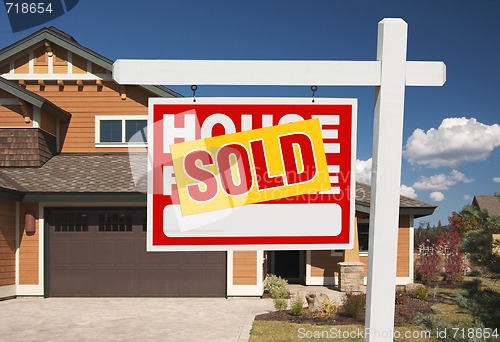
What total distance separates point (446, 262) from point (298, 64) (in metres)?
17.5

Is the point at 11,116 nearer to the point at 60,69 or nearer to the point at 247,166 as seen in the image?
the point at 60,69

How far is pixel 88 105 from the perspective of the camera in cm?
1545

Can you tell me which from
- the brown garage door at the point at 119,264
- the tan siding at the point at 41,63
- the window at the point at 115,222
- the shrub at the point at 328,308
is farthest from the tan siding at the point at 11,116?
the shrub at the point at 328,308

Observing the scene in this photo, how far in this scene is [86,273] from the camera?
44.8ft

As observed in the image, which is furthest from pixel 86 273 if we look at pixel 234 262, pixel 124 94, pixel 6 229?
pixel 124 94

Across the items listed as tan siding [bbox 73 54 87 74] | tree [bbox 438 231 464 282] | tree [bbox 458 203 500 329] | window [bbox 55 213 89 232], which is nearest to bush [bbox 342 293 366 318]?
tree [bbox 458 203 500 329]

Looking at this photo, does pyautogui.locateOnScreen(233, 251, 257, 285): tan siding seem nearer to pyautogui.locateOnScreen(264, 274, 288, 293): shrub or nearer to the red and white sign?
pyautogui.locateOnScreen(264, 274, 288, 293): shrub

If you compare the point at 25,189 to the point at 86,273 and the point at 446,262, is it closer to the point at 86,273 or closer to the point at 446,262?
the point at 86,273

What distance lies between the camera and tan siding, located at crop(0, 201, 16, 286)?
42.8 ft

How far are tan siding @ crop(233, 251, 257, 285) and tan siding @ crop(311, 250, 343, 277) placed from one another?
436 cm

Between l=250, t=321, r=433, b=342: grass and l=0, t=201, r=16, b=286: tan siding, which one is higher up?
l=0, t=201, r=16, b=286: tan siding

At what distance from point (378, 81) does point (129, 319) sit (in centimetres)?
992

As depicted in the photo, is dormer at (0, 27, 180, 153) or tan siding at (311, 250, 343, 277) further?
tan siding at (311, 250, 343, 277)

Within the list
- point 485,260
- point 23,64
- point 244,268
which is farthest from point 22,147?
point 485,260
